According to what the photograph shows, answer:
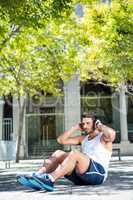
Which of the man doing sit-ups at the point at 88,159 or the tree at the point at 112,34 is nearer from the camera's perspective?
the man doing sit-ups at the point at 88,159

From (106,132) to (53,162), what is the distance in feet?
2.76

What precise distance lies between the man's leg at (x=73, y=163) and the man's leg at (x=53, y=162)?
24 cm

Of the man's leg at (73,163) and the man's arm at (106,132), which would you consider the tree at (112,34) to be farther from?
the man's leg at (73,163)

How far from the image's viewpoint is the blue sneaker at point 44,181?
650 cm

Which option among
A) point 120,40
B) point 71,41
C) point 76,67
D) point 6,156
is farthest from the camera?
point 76,67

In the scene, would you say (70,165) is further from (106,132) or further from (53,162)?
(106,132)

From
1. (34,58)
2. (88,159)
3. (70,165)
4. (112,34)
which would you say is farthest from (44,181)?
(34,58)

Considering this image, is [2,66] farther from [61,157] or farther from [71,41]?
[61,157]

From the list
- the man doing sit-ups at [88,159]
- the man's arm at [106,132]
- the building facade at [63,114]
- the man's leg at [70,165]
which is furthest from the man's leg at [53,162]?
the building facade at [63,114]

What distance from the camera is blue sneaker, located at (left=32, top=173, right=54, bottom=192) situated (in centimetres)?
650

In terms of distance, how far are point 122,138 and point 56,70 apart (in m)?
9.97

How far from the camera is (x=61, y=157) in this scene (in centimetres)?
722

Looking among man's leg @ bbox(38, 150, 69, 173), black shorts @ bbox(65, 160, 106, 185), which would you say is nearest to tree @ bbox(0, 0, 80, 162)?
man's leg @ bbox(38, 150, 69, 173)

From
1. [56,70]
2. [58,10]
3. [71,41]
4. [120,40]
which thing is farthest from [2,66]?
[58,10]
